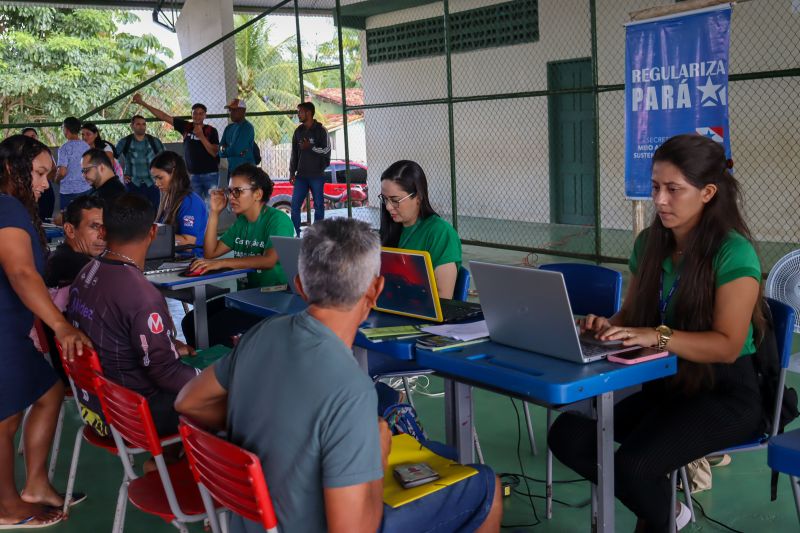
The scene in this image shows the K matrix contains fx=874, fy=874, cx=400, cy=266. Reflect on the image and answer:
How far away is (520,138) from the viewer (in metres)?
12.4

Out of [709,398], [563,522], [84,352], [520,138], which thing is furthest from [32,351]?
[520,138]

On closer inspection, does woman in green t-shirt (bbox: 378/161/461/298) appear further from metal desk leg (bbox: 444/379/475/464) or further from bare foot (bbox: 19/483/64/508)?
bare foot (bbox: 19/483/64/508)

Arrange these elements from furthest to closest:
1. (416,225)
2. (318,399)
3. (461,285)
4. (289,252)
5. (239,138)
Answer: (239,138), (416,225), (461,285), (289,252), (318,399)

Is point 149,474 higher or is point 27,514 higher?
point 149,474

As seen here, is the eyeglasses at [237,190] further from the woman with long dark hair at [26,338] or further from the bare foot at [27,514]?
the bare foot at [27,514]

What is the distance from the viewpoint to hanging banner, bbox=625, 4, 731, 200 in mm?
5637

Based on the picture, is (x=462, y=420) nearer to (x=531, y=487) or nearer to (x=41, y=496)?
(x=531, y=487)

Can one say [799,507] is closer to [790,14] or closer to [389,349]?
[389,349]

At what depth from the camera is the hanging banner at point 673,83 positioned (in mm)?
5637

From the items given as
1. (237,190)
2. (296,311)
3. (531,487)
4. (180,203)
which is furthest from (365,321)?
(180,203)

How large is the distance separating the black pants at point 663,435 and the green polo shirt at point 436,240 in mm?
1107

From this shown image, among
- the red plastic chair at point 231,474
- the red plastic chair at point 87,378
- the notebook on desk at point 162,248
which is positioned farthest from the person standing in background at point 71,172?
the red plastic chair at point 231,474

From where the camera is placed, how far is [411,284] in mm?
3062

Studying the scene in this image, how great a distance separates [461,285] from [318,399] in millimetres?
2109
